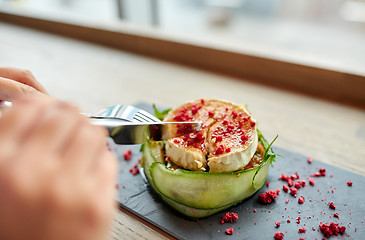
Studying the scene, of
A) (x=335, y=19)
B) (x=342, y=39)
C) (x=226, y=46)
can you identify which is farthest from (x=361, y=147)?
(x=335, y=19)

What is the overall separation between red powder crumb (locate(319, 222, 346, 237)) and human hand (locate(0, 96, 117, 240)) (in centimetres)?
71

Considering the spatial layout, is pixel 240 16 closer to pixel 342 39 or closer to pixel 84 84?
pixel 342 39

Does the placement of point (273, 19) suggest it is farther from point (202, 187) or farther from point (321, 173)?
point (202, 187)

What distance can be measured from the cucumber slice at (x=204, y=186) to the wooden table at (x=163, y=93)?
13 centimetres

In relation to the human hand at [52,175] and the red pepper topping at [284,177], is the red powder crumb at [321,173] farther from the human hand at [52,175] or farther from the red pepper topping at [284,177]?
the human hand at [52,175]

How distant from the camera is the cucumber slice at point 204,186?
109 cm

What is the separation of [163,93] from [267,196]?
1.01 m

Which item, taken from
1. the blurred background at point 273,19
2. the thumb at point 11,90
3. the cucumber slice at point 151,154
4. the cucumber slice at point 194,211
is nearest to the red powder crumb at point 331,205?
the cucumber slice at point 194,211

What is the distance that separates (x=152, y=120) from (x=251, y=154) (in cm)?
34

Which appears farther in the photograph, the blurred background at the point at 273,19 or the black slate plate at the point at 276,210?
the blurred background at the point at 273,19

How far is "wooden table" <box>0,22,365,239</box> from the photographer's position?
1.50 m

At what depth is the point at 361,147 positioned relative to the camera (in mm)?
1510

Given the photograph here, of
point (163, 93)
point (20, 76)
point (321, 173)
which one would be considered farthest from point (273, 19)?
point (20, 76)

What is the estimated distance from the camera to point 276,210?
1.15 meters
